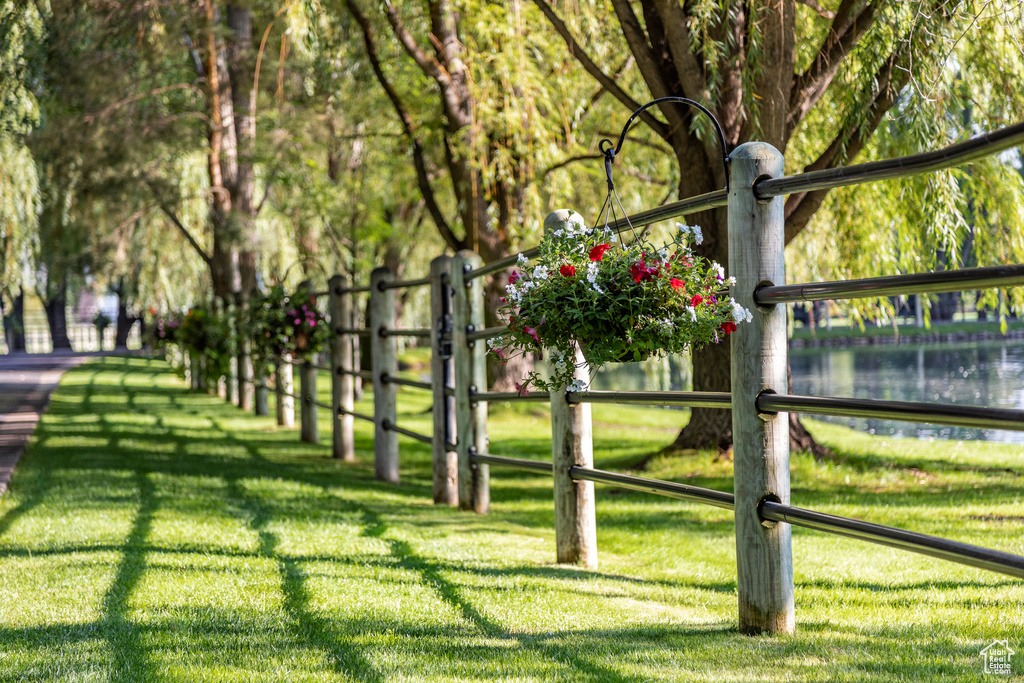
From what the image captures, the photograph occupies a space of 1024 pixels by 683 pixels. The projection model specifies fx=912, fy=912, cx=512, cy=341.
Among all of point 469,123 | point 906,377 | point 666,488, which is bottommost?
point 906,377

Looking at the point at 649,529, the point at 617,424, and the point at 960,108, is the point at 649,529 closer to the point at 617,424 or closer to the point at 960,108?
the point at 960,108

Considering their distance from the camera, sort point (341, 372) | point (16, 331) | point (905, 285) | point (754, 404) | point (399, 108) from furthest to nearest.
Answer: point (16, 331)
point (399, 108)
point (341, 372)
point (754, 404)
point (905, 285)

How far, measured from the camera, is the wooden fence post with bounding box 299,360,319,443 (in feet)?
27.7

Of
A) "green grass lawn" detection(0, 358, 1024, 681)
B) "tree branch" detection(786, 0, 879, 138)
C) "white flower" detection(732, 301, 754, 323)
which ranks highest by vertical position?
"tree branch" detection(786, 0, 879, 138)

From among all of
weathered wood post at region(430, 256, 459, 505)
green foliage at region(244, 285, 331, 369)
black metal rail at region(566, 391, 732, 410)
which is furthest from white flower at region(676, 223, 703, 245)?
green foliage at region(244, 285, 331, 369)

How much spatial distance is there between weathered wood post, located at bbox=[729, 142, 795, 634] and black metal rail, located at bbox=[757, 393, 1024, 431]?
8 cm

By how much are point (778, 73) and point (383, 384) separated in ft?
11.1

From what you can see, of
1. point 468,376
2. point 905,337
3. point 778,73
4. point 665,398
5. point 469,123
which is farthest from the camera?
point 905,337

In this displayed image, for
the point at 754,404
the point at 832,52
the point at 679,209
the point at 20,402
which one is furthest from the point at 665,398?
the point at 20,402

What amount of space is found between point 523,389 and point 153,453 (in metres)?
5.40

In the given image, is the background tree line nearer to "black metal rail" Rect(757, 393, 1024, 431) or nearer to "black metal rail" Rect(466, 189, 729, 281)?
"black metal rail" Rect(466, 189, 729, 281)

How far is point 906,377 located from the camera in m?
17.9

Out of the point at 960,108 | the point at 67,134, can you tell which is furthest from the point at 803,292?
the point at 67,134

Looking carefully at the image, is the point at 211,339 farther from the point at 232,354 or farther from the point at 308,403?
the point at 308,403
